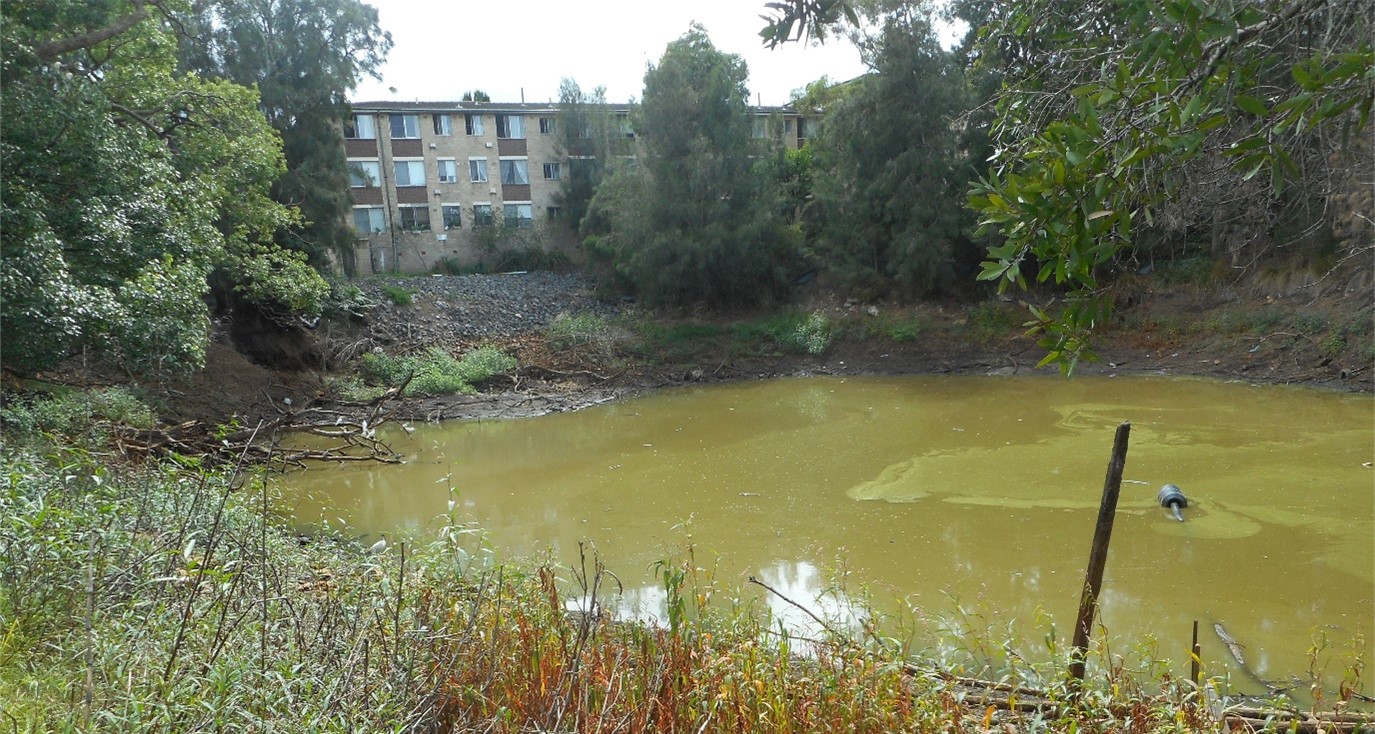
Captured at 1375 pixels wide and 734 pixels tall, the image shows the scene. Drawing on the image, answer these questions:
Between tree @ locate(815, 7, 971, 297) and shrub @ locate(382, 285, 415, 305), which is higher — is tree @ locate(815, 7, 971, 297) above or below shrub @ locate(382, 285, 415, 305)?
above

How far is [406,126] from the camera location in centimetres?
2606

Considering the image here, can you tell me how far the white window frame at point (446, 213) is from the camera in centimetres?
2647

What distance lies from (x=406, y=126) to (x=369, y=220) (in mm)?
2922

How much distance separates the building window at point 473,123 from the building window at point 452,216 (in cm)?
226

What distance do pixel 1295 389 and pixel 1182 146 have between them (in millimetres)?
13806

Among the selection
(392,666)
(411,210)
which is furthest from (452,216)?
(392,666)

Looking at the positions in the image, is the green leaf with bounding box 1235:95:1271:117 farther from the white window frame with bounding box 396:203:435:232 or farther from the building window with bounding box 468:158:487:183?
the building window with bounding box 468:158:487:183

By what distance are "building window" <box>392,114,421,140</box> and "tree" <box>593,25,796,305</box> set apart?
9481mm

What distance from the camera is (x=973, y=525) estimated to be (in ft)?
25.2

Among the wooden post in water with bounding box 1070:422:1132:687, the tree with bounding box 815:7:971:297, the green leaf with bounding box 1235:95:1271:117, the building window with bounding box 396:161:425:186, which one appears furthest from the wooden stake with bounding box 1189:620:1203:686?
the building window with bounding box 396:161:425:186

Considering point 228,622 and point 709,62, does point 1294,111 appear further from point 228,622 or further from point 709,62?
point 709,62

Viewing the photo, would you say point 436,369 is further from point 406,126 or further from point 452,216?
point 406,126

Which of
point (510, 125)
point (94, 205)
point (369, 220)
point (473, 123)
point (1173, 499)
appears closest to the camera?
point (1173, 499)

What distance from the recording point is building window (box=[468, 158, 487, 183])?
88.1 feet
